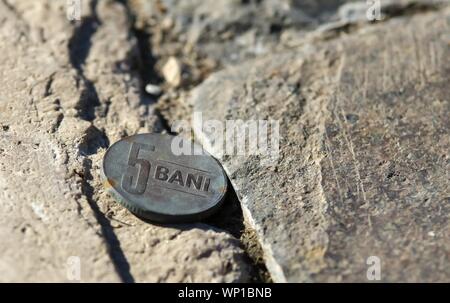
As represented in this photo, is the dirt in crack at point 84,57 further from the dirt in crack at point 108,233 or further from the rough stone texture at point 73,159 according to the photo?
the dirt in crack at point 108,233

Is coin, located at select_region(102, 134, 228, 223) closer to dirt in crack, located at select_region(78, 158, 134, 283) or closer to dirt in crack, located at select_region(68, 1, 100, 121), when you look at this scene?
dirt in crack, located at select_region(78, 158, 134, 283)

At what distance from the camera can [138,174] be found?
2.03 meters

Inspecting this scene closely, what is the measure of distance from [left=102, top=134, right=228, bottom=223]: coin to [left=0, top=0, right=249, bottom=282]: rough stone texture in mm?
57

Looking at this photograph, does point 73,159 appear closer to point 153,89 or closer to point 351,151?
point 153,89

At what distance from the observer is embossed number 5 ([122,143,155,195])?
1.98m

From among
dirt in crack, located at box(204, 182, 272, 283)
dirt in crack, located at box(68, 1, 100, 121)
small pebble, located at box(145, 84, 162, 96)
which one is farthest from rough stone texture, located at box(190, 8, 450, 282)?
dirt in crack, located at box(68, 1, 100, 121)

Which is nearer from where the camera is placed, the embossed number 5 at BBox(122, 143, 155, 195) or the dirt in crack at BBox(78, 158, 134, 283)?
the dirt in crack at BBox(78, 158, 134, 283)

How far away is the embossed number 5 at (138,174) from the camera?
1.98m

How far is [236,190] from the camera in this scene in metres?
2.08

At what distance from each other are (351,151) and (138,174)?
70cm

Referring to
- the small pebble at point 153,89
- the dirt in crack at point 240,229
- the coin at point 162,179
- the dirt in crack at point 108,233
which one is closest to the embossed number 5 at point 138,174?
the coin at point 162,179

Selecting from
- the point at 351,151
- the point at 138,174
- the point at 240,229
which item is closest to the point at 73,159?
the point at 138,174

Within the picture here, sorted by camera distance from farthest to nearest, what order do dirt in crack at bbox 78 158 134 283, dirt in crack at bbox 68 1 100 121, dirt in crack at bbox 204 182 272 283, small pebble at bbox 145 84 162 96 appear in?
1. small pebble at bbox 145 84 162 96
2. dirt in crack at bbox 68 1 100 121
3. dirt in crack at bbox 204 182 272 283
4. dirt in crack at bbox 78 158 134 283
